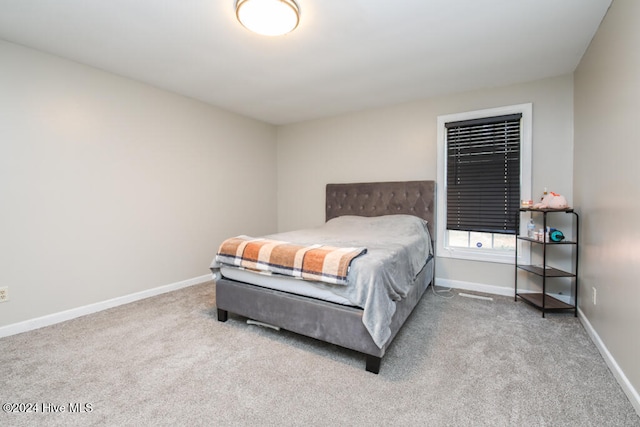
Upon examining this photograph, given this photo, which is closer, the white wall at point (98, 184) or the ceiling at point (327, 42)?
the ceiling at point (327, 42)

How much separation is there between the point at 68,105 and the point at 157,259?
5.48 feet

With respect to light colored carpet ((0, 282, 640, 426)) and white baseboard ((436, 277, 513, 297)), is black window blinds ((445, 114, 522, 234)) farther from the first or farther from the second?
light colored carpet ((0, 282, 640, 426))

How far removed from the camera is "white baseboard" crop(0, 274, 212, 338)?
7.48ft

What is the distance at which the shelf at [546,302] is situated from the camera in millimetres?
2561

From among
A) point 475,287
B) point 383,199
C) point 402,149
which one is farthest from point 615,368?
point 402,149

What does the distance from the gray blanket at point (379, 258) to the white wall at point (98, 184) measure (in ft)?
4.91

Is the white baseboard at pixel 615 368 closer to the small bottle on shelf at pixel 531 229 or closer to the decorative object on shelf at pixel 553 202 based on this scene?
the small bottle on shelf at pixel 531 229

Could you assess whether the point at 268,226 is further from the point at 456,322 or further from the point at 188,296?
the point at 456,322

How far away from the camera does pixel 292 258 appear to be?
206cm

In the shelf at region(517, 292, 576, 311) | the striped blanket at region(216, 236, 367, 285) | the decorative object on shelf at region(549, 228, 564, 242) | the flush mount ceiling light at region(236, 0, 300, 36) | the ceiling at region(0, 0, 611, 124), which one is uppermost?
the ceiling at region(0, 0, 611, 124)

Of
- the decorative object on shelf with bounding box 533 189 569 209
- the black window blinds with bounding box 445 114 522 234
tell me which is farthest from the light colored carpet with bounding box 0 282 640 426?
the black window blinds with bounding box 445 114 522 234

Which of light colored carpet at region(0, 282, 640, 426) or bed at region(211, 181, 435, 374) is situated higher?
bed at region(211, 181, 435, 374)

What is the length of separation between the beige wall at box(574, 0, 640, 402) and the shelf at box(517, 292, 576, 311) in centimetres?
16

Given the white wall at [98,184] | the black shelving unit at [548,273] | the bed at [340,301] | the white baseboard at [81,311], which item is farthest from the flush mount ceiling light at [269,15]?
the white baseboard at [81,311]
